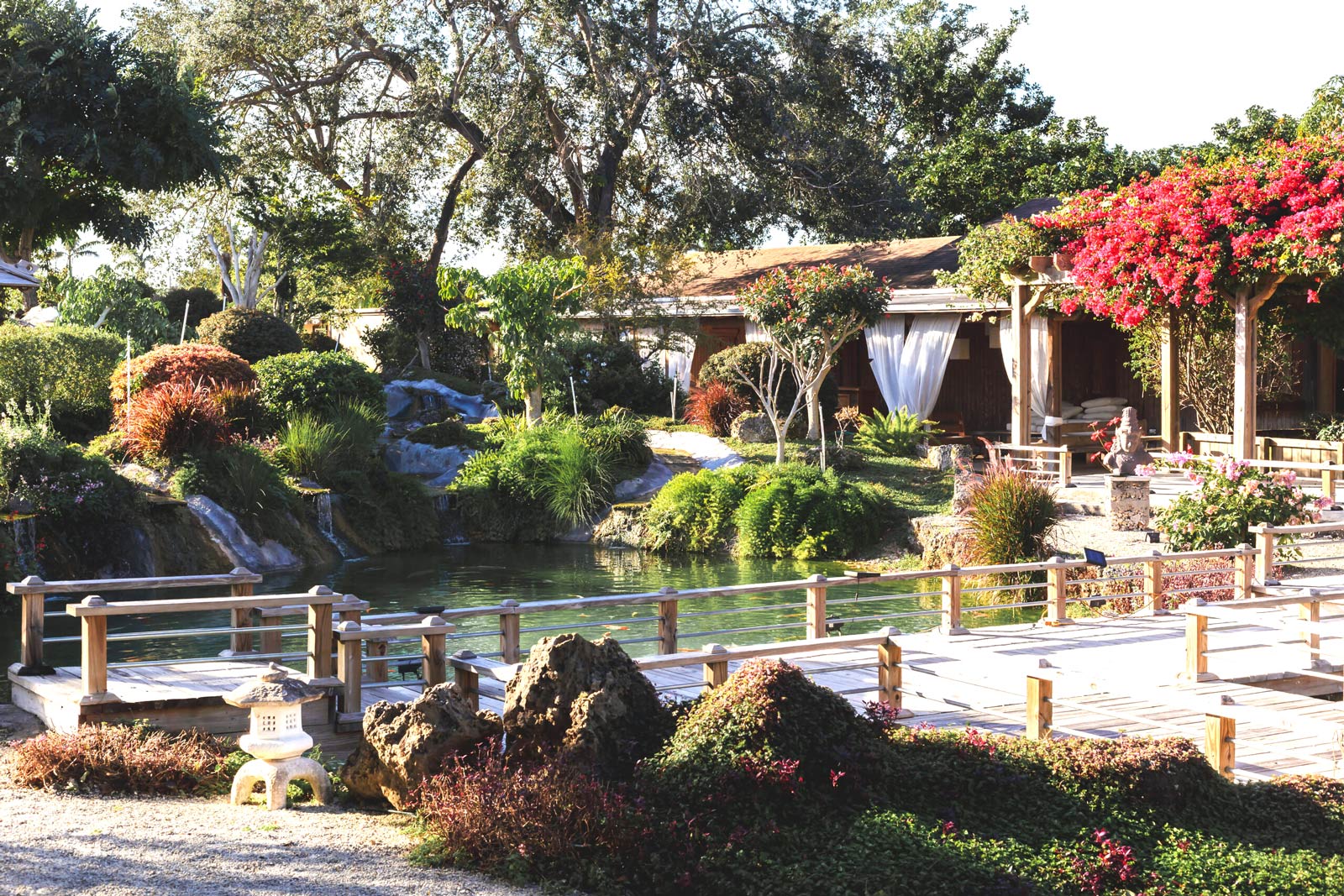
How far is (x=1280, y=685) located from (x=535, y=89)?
74.9 ft

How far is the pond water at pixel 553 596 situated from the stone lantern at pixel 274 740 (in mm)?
4502

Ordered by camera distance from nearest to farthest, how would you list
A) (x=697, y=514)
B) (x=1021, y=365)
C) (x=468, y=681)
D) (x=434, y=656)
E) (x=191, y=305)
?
(x=468, y=681) < (x=434, y=656) < (x=1021, y=365) < (x=697, y=514) < (x=191, y=305)

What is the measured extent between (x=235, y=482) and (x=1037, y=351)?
39.7 ft

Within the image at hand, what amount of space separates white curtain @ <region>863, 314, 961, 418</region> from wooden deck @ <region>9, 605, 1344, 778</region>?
43.2 feet

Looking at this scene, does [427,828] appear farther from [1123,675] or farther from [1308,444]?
[1308,444]

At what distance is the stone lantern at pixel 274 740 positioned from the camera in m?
6.46

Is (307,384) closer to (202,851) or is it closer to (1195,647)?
(1195,647)

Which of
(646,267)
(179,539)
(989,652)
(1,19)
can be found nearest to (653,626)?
(989,652)

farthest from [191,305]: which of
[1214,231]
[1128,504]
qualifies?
[1214,231]

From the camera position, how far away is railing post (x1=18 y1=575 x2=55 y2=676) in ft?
26.6

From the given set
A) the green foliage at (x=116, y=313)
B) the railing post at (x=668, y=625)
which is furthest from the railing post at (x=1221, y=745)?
the green foliage at (x=116, y=313)

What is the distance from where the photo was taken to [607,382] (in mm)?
25016

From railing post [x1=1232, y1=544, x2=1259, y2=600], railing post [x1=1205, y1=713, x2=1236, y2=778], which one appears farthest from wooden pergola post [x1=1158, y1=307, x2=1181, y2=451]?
railing post [x1=1205, y1=713, x2=1236, y2=778]

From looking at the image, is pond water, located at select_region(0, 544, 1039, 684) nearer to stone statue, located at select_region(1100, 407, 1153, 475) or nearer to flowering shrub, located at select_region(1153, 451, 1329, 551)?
flowering shrub, located at select_region(1153, 451, 1329, 551)
